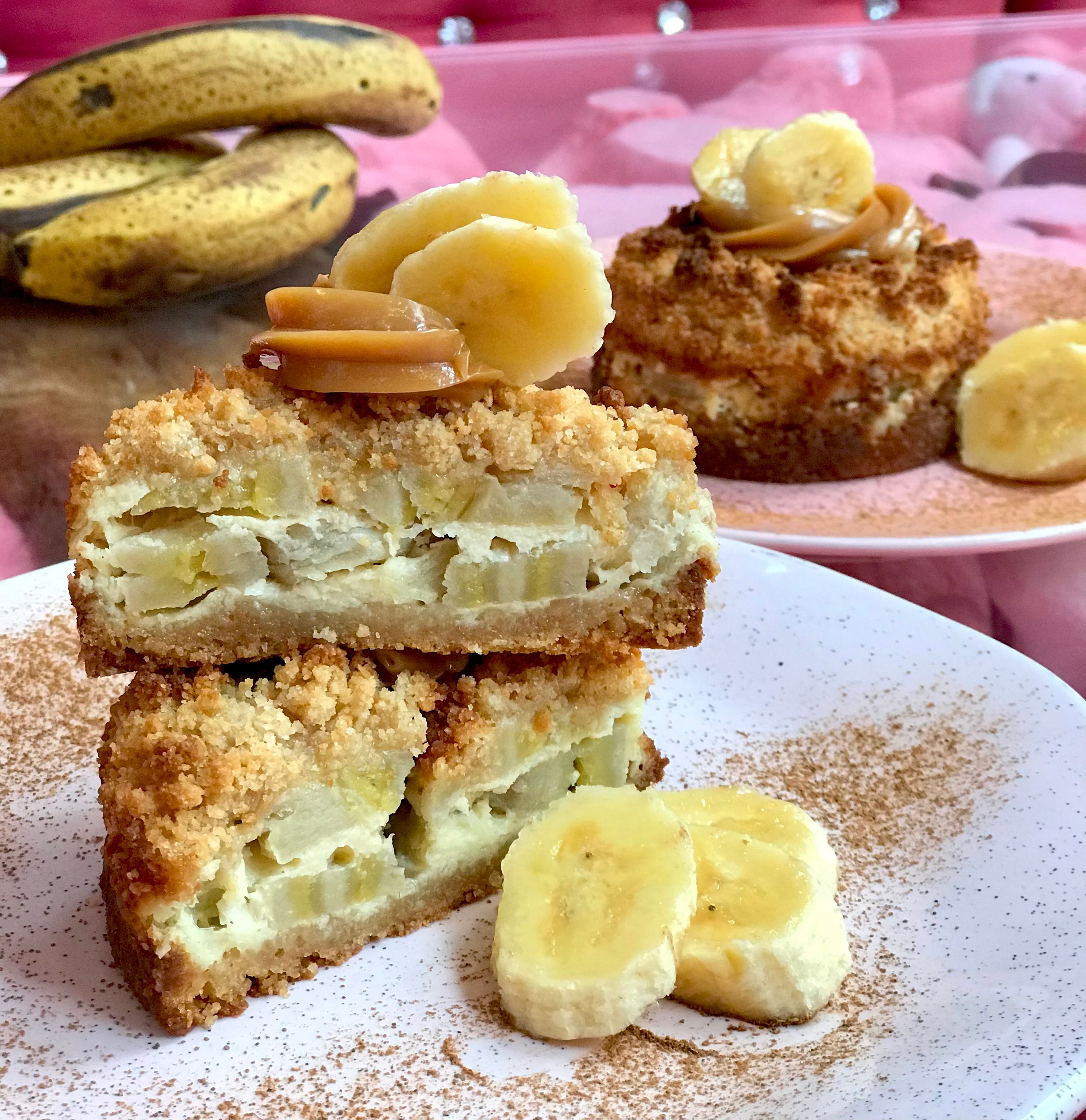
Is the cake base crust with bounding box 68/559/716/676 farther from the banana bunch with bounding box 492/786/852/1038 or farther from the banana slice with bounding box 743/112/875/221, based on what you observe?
the banana slice with bounding box 743/112/875/221

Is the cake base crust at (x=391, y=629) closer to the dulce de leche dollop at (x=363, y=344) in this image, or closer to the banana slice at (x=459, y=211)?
the dulce de leche dollop at (x=363, y=344)

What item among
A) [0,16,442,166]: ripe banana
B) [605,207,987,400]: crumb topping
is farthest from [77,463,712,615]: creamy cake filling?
[0,16,442,166]: ripe banana

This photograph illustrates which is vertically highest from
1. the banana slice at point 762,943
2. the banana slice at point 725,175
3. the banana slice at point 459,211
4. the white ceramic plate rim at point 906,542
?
the banana slice at point 459,211

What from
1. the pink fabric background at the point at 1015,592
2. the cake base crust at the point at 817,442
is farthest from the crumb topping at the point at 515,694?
the cake base crust at the point at 817,442

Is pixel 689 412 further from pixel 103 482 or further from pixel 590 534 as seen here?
pixel 103 482

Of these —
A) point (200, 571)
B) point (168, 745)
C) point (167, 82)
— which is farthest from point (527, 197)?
point (167, 82)

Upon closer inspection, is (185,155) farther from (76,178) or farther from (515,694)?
(515,694)
